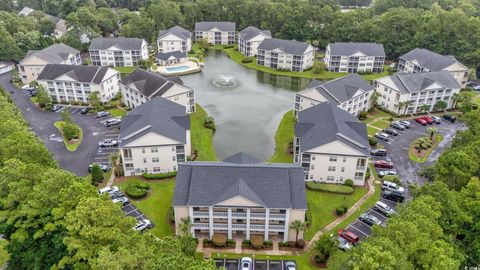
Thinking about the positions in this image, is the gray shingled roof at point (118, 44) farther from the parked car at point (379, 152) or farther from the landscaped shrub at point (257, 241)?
the landscaped shrub at point (257, 241)

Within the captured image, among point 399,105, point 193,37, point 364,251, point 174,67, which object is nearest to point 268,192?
point 364,251

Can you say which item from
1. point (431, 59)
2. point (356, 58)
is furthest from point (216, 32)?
point (431, 59)

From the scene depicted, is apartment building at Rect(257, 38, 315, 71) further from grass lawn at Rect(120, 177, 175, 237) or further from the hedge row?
grass lawn at Rect(120, 177, 175, 237)

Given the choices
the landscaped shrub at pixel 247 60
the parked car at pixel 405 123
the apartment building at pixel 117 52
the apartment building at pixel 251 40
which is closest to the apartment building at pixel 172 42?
the apartment building at pixel 117 52

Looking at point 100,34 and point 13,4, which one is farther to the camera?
point 13,4

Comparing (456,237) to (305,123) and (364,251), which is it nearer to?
(364,251)

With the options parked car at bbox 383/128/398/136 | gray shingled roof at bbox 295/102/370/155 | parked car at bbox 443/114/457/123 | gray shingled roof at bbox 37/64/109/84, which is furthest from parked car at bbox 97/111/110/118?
parked car at bbox 443/114/457/123
